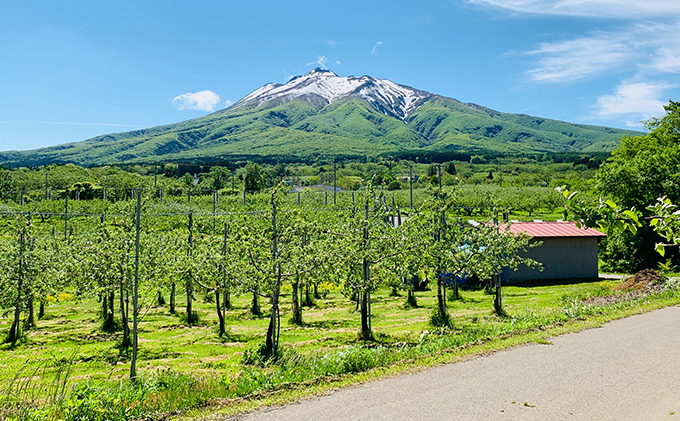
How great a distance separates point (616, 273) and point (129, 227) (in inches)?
1381

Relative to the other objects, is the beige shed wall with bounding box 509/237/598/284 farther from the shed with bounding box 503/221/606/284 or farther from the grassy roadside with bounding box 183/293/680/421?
the grassy roadside with bounding box 183/293/680/421

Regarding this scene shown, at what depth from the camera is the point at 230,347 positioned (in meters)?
15.8

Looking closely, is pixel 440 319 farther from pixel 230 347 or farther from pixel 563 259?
pixel 563 259

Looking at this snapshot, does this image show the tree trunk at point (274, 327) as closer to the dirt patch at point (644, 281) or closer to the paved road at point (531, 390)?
the paved road at point (531, 390)

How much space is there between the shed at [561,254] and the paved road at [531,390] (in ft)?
65.3

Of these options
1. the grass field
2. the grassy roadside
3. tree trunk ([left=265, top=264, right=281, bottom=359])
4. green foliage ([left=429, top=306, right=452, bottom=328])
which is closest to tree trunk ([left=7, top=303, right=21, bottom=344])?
the grass field

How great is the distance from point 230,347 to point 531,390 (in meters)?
10.3

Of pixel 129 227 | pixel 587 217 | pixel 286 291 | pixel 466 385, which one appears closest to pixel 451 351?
pixel 466 385

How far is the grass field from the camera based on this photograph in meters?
8.45

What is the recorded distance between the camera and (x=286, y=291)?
3203 centimetres

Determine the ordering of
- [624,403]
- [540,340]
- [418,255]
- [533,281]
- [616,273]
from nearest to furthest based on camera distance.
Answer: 1. [624,403]
2. [540,340]
3. [418,255]
4. [533,281]
5. [616,273]

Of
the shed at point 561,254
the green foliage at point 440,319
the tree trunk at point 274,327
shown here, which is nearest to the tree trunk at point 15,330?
the tree trunk at point 274,327

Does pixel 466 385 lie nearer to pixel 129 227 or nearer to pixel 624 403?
pixel 624 403

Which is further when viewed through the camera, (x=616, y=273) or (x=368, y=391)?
(x=616, y=273)
